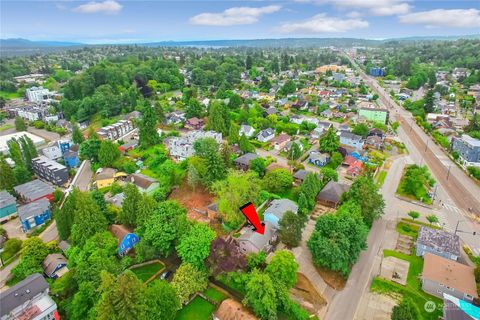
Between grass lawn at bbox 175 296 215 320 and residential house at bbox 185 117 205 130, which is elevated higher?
residential house at bbox 185 117 205 130

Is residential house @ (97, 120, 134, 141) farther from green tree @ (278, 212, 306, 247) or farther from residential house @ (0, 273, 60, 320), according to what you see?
green tree @ (278, 212, 306, 247)

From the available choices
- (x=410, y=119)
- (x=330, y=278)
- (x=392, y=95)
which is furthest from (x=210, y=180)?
(x=392, y=95)

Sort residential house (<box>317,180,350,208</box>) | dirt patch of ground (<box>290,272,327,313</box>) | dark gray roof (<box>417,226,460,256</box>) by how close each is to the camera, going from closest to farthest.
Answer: dirt patch of ground (<box>290,272,327,313</box>) < dark gray roof (<box>417,226,460,256</box>) < residential house (<box>317,180,350,208</box>)

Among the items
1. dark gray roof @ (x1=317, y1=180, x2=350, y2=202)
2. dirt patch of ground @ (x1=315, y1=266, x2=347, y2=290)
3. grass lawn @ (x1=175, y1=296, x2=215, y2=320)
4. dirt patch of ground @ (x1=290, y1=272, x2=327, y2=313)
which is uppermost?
dark gray roof @ (x1=317, y1=180, x2=350, y2=202)

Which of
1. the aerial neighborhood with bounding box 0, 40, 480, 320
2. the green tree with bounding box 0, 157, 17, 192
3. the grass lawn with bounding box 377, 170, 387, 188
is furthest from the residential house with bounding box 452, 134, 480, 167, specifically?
the green tree with bounding box 0, 157, 17, 192

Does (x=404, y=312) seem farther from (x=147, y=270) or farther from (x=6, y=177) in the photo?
(x=6, y=177)

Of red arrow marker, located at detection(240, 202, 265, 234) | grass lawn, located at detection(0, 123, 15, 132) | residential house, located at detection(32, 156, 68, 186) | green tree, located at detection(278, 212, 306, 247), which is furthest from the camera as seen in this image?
grass lawn, located at detection(0, 123, 15, 132)
